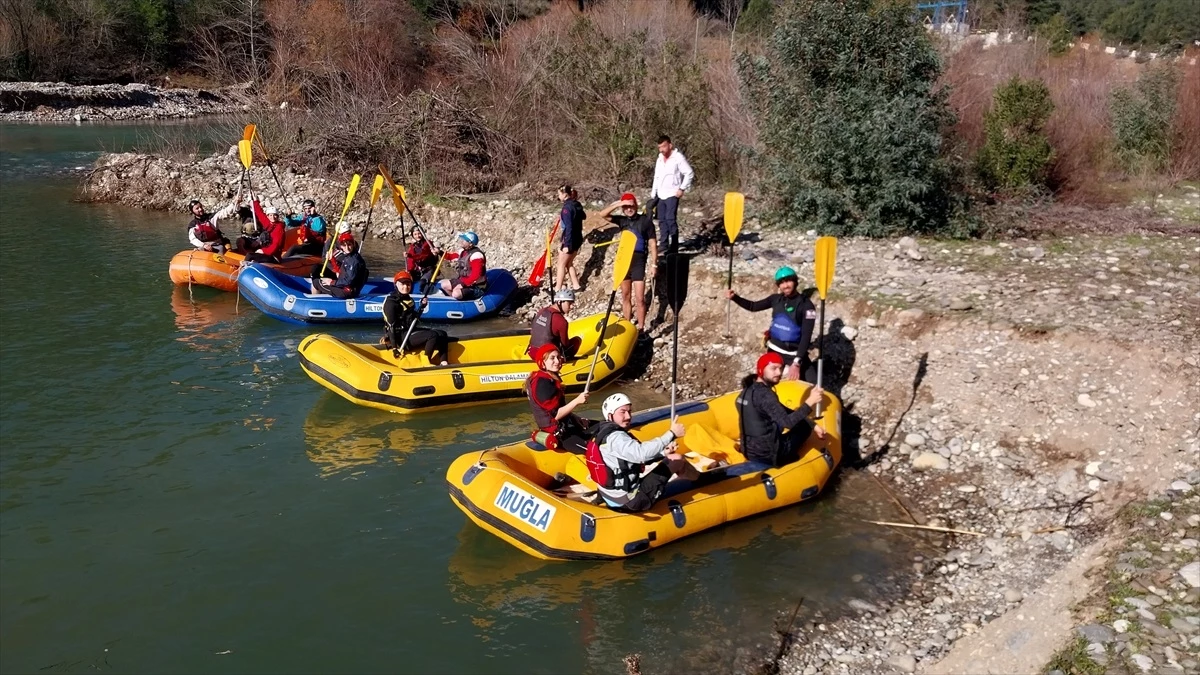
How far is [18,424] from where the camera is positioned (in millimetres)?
9938

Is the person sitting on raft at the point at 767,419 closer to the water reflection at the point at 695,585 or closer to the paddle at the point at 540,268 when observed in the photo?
the water reflection at the point at 695,585

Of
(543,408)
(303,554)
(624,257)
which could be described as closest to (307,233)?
(624,257)

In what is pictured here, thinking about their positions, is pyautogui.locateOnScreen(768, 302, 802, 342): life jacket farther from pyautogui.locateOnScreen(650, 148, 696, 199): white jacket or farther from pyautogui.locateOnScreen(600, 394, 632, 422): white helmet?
pyautogui.locateOnScreen(650, 148, 696, 199): white jacket

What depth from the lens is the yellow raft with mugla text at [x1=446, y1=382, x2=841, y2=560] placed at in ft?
24.5

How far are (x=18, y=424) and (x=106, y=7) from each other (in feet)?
148

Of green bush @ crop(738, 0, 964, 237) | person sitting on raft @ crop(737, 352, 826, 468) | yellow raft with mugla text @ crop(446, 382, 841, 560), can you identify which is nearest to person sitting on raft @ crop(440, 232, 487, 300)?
green bush @ crop(738, 0, 964, 237)

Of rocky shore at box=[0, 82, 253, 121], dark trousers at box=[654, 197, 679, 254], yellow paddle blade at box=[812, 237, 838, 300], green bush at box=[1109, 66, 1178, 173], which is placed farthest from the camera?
rocky shore at box=[0, 82, 253, 121]

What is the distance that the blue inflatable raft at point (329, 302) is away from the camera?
13.5 m

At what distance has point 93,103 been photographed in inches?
1633

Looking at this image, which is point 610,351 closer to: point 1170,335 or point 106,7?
point 1170,335

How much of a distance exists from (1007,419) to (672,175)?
539 centimetres

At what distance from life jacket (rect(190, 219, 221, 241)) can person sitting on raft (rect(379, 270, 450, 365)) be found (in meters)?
6.33

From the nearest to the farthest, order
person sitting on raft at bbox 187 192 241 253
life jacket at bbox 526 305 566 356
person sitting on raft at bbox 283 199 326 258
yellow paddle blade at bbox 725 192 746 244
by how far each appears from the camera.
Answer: life jacket at bbox 526 305 566 356
yellow paddle blade at bbox 725 192 746 244
person sitting on raft at bbox 187 192 241 253
person sitting on raft at bbox 283 199 326 258

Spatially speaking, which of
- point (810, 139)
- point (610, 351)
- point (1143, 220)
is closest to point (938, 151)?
point (810, 139)
